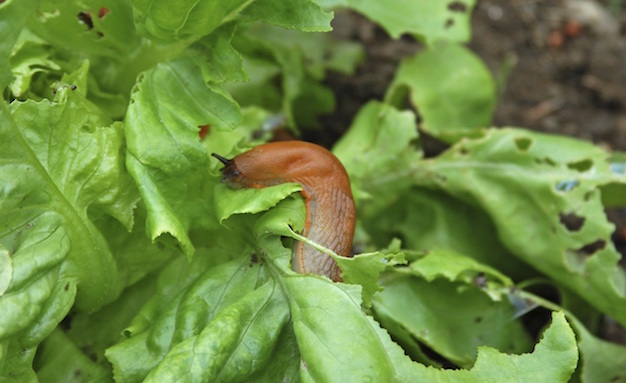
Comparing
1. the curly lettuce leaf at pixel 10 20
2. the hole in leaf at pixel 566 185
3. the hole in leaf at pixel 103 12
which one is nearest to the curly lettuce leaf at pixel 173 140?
the hole in leaf at pixel 103 12

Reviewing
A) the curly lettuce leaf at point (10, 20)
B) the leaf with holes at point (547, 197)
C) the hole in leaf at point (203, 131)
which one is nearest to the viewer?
the curly lettuce leaf at point (10, 20)

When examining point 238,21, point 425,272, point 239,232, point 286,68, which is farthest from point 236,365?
point 286,68

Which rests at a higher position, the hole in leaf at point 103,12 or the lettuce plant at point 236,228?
the hole in leaf at point 103,12

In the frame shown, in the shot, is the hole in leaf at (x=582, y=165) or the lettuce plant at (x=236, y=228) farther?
the hole in leaf at (x=582, y=165)

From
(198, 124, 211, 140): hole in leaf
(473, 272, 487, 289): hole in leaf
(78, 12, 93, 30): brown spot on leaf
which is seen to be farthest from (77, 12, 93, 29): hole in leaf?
(473, 272, 487, 289): hole in leaf

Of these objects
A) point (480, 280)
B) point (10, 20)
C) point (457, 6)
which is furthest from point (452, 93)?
point (10, 20)

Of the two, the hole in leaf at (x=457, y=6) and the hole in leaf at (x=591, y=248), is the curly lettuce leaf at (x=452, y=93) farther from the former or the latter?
the hole in leaf at (x=591, y=248)

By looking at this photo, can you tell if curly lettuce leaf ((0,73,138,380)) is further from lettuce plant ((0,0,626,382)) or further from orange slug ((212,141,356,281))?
orange slug ((212,141,356,281))
